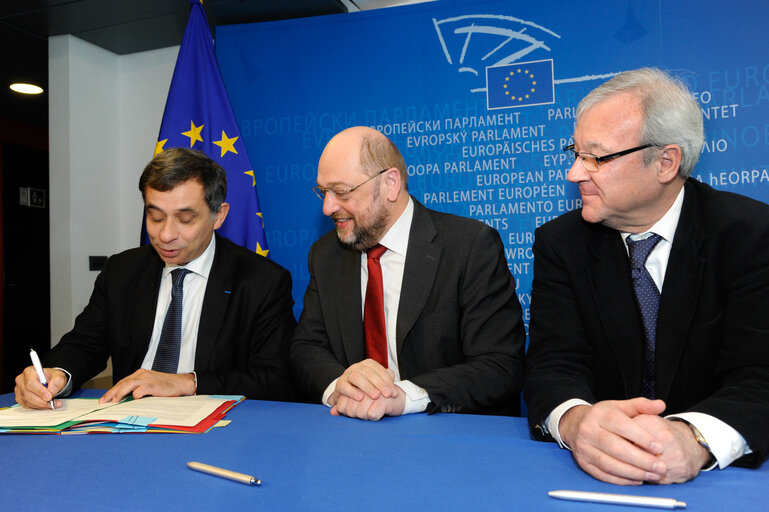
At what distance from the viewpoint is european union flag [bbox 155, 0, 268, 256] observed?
339 cm

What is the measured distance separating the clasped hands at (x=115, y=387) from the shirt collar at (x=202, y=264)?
600 millimetres

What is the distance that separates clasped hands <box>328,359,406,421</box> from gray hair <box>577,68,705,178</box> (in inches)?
38.1

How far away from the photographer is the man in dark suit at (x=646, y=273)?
1.50 metres

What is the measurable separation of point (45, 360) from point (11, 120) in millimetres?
5934

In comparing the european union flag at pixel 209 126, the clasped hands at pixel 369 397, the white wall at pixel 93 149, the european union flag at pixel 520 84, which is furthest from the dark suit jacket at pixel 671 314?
the white wall at pixel 93 149

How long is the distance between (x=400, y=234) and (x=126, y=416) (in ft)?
3.92

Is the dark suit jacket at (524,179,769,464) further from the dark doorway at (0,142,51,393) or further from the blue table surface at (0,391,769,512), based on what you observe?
the dark doorway at (0,142,51,393)

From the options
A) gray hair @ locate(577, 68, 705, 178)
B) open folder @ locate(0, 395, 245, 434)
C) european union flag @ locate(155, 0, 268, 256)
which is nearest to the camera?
open folder @ locate(0, 395, 245, 434)

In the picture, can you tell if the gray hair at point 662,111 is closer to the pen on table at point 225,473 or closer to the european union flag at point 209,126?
the pen on table at point 225,473

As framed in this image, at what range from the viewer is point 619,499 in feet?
3.05

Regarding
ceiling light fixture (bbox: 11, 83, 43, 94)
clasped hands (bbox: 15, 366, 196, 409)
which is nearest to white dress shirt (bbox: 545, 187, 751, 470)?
clasped hands (bbox: 15, 366, 196, 409)

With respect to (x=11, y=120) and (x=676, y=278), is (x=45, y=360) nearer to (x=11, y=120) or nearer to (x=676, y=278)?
(x=676, y=278)

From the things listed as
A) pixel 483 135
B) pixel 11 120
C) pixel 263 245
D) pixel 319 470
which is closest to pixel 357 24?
pixel 483 135

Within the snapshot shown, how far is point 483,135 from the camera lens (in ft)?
10.5
